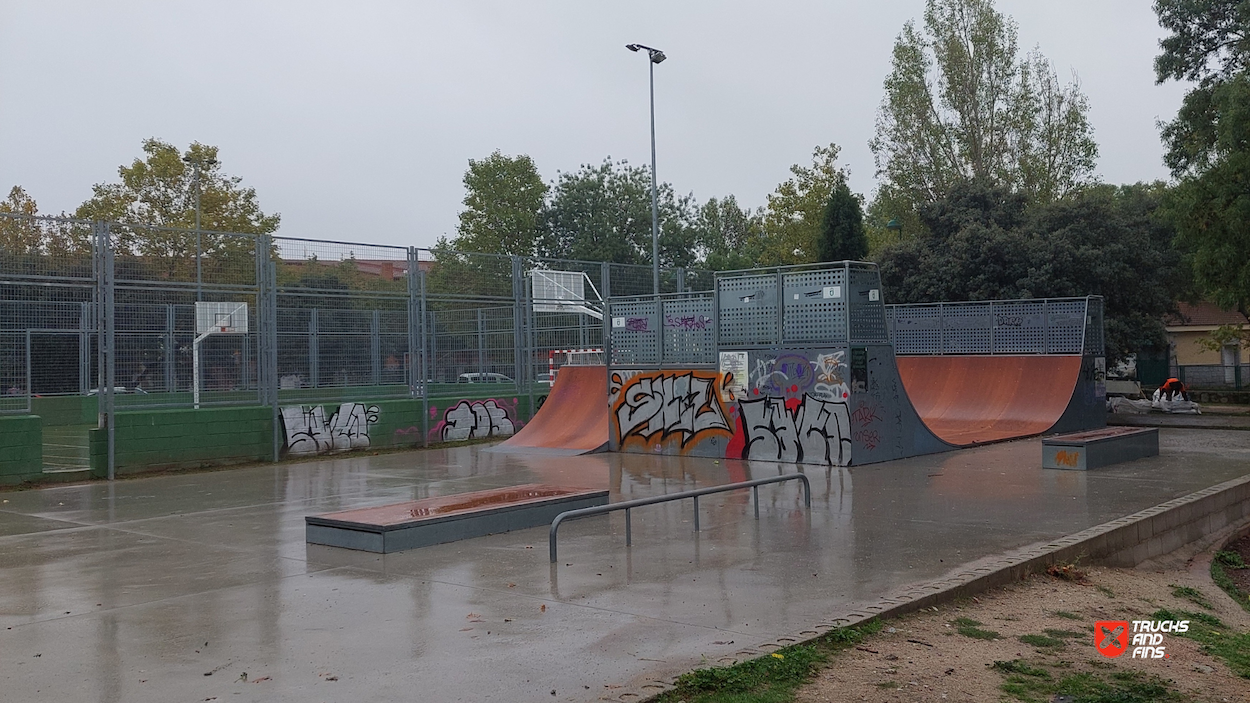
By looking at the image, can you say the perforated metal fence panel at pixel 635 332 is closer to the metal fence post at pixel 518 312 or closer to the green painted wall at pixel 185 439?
the metal fence post at pixel 518 312

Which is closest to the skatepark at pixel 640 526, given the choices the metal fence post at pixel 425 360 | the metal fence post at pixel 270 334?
the metal fence post at pixel 270 334

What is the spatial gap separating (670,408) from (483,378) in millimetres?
5179

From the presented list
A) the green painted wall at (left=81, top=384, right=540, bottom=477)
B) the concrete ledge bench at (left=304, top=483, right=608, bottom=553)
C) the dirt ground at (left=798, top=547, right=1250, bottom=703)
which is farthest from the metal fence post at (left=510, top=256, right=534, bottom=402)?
the dirt ground at (left=798, top=547, right=1250, bottom=703)

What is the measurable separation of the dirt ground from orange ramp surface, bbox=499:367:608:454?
1143 centimetres

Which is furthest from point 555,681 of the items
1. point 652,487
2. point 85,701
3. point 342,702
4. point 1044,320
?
point 1044,320

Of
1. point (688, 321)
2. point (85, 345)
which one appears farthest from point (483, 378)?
point (85, 345)

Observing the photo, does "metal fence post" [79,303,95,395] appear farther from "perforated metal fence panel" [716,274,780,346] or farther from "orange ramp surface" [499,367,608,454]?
"perforated metal fence panel" [716,274,780,346]

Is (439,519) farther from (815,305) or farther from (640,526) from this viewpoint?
(815,305)

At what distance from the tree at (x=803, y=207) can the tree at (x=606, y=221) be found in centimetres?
1285

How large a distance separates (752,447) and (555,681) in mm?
11439

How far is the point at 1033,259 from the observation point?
1031 inches

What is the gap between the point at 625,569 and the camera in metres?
7.63

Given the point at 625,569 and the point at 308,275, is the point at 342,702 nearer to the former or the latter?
the point at 625,569

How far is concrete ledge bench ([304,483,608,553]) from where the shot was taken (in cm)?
855
